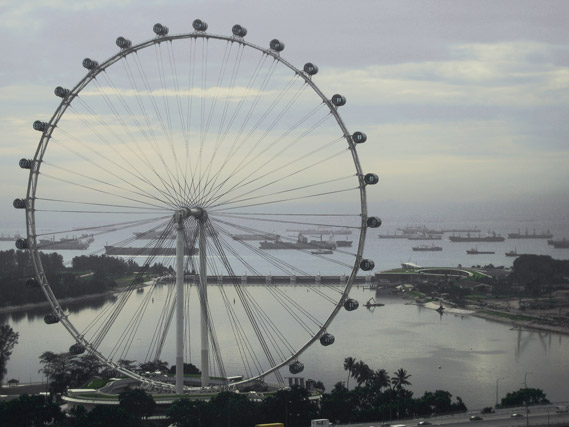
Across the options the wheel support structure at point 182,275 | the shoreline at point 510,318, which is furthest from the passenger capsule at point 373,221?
the shoreline at point 510,318

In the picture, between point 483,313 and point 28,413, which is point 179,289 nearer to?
point 28,413

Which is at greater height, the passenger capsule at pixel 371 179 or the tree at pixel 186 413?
the passenger capsule at pixel 371 179

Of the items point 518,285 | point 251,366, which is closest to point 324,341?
point 251,366

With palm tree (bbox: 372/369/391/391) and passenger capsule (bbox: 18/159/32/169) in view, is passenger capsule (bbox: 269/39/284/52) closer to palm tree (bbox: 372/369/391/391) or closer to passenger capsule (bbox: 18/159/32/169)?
passenger capsule (bbox: 18/159/32/169)

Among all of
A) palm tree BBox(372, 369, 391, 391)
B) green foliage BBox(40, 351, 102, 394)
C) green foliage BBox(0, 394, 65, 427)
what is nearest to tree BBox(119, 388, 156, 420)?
green foliage BBox(0, 394, 65, 427)

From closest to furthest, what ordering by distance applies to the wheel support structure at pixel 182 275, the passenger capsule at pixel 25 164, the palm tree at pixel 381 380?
the wheel support structure at pixel 182 275, the passenger capsule at pixel 25 164, the palm tree at pixel 381 380

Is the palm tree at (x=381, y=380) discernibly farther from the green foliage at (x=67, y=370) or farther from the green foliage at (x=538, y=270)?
the green foliage at (x=538, y=270)

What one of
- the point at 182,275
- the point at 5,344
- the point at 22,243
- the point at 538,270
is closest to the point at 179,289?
the point at 182,275
